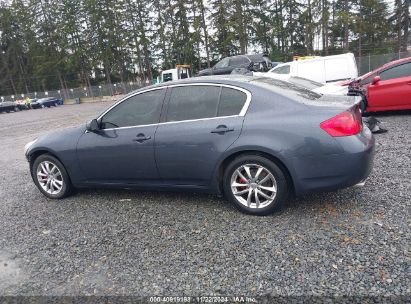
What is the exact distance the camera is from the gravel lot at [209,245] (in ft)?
8.80

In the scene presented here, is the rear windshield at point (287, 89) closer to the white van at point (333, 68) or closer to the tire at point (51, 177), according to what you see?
the tire at point (51, 177)

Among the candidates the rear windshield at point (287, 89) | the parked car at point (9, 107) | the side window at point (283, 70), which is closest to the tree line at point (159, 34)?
the parked car at point (9, 107)

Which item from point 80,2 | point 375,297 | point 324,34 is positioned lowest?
point 375,297

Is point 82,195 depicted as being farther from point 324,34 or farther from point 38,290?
point 324,34

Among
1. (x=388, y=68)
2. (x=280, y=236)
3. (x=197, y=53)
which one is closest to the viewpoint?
(x=280, y=236)

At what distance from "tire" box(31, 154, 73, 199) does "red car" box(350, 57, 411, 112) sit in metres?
7.11

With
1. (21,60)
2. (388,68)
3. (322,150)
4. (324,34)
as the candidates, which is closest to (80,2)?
(21,60)

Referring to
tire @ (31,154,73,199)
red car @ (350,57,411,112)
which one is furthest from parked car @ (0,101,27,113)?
red car @ (350,57,411,112)

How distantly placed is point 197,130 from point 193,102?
1.29 feet

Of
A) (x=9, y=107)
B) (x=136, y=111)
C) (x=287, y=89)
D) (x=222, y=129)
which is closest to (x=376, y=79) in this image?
(x=287, y=89)

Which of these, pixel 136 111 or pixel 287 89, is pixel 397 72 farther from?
pixel 136 111

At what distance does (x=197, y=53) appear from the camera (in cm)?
4762

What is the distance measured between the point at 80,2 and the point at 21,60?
66.0ft

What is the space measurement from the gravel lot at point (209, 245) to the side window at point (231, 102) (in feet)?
3.81
